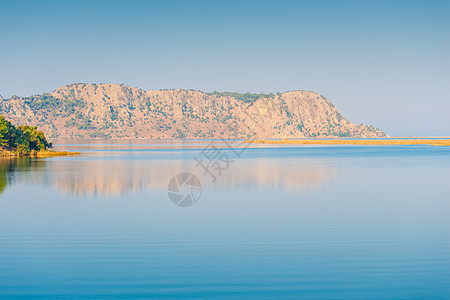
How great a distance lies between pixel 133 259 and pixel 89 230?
5.42 meters

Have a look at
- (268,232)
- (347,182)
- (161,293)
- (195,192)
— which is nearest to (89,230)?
(268,232)

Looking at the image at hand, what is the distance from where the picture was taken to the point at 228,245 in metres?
16.1

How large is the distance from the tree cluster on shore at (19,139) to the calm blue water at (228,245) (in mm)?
55437

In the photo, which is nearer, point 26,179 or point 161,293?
point 161,293

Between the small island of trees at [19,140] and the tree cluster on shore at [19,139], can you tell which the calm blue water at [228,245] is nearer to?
the tree cluster on shore at [19,139]

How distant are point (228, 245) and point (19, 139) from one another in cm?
8046

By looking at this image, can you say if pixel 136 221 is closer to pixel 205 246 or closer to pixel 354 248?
pixel 205 246

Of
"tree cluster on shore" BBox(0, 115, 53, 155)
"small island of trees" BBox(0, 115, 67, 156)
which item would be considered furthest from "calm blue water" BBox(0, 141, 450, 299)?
"small island of trees" BBox(0, 115, 67, 156)

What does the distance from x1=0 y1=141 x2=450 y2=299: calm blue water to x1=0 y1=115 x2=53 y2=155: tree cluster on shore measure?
182 feet

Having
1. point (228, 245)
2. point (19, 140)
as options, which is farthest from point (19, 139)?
point (228, 245)

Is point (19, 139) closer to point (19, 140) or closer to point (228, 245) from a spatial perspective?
point (19, 140)

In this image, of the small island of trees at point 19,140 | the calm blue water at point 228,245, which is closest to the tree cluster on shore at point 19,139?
the small island of trees at point 19,140

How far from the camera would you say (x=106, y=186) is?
35906mm

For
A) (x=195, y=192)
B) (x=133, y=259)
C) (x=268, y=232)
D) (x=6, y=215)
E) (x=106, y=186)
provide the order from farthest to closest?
(x=106, y=186) < (x=195, y=192) < (x=6, y=215) < (x=268, y=232) < (x=133, y=259)
